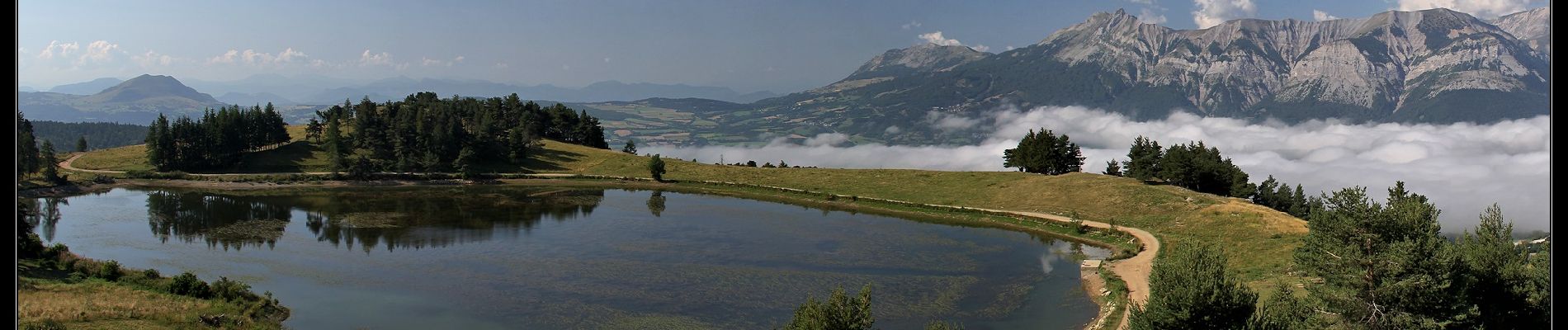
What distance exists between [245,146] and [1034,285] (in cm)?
11901

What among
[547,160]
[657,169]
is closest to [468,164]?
[547,160]

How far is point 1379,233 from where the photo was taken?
24109 mm

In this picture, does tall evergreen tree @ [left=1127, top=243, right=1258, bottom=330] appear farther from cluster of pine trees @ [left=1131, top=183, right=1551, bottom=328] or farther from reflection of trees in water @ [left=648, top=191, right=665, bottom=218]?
reflection of trees in water @ [left=648, top=191, right=665, bottom=218]

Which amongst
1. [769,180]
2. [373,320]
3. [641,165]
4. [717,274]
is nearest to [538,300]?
[373,320]

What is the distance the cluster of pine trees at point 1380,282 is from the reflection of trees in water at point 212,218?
64.3 metres

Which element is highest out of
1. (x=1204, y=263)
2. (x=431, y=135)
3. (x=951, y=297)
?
(x=431, y=135)

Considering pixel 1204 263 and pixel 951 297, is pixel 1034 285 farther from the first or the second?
pixel 1204 263

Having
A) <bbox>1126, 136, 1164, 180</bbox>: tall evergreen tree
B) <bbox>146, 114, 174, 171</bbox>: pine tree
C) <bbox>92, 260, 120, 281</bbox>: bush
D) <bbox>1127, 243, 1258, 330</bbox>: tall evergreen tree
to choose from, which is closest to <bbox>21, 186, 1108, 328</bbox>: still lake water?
<bbox>92, 260, 120, 281</bbox>: bush

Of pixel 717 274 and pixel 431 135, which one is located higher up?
pixel 431 135

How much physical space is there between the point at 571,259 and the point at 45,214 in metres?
57.3

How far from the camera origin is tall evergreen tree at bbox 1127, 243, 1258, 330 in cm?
2377

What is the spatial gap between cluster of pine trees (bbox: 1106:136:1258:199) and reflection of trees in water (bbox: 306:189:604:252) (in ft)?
226

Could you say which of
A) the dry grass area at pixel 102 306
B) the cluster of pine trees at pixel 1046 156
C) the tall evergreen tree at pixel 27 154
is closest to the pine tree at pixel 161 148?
the tall evergreen tree at pixel 27 154

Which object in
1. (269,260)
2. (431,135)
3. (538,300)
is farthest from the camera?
(431,135)
